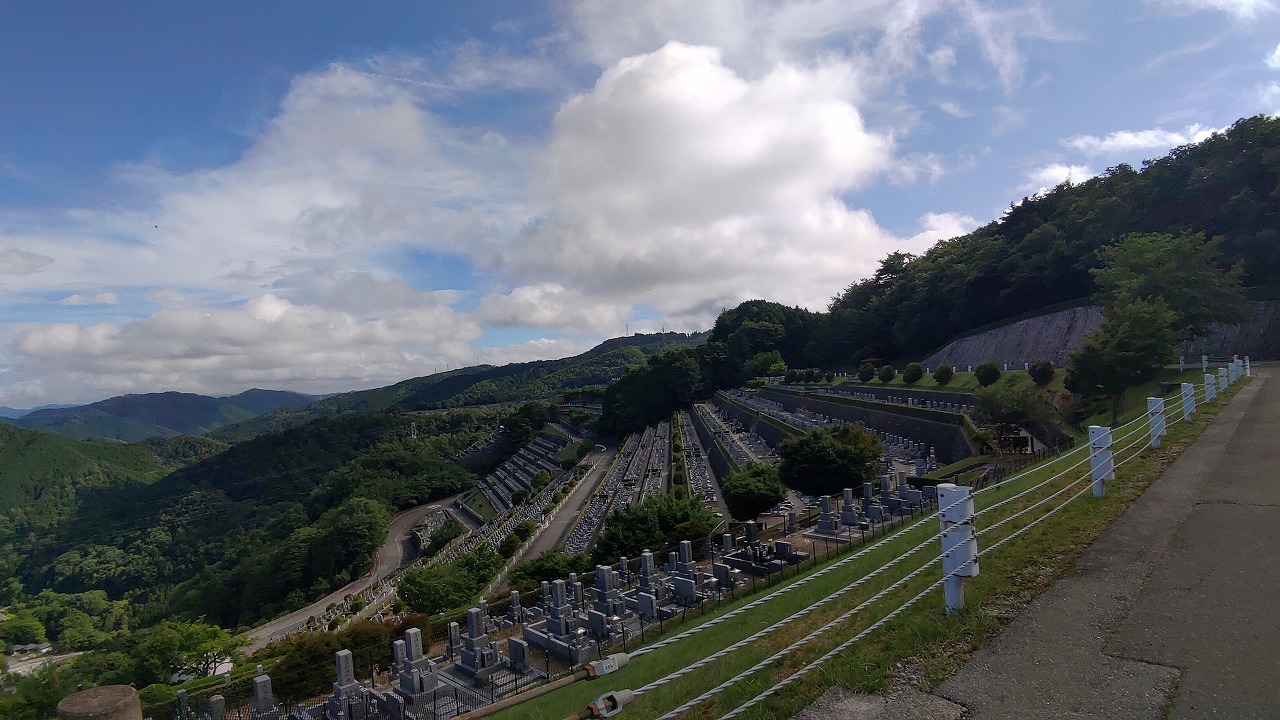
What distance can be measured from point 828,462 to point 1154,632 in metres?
16.4

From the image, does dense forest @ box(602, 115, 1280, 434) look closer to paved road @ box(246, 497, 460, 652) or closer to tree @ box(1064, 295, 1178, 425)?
tree @ box(1064, 295, 1178, 425)

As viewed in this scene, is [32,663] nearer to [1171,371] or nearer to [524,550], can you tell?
[524,550]

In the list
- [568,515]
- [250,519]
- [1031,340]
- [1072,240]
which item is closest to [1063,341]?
[1031,340]

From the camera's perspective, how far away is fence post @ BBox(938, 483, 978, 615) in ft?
13.3

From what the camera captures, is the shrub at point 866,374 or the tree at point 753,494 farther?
the shrub at point 866,374

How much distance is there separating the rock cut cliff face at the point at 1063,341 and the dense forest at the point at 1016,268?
177 centimetres

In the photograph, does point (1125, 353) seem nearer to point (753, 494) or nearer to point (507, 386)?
point (753, 494)

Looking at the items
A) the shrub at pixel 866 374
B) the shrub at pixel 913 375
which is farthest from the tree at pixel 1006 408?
the shrub at pixel 866 374

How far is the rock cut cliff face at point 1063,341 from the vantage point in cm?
2869

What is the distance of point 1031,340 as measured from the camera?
39781 millimetres

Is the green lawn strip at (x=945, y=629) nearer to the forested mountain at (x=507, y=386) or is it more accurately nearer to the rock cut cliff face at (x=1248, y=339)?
the rock cut cliff face at (x=1248, y=339)

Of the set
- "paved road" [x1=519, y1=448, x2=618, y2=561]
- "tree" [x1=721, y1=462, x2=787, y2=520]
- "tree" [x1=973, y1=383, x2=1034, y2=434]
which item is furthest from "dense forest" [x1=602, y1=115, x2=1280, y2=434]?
"tree" [x1=721, y1=462, x2=787, y2=520]

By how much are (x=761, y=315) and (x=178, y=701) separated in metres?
83.2

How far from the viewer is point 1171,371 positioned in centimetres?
2355
